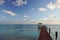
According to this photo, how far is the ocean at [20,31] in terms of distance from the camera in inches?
96.7

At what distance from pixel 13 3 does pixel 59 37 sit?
38.8 inches

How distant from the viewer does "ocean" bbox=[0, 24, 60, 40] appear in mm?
2455

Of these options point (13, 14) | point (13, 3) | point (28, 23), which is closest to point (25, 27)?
point (28, 23)

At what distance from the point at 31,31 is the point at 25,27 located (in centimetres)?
13

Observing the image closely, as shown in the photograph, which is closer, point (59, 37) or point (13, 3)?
point (59, 37)


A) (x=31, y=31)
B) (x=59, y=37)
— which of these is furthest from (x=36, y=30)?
(x=59, y=37)

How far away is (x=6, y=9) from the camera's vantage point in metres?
2.50

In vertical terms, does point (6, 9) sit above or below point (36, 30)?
above

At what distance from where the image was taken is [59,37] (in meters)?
2.36

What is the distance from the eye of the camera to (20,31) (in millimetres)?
2529

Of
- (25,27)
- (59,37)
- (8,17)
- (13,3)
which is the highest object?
(13,3)

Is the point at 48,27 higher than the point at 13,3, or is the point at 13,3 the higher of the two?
the point at 13,3

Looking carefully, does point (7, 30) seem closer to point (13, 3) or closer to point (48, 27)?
point (13, 3)

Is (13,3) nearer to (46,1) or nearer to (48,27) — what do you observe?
(46,1)
